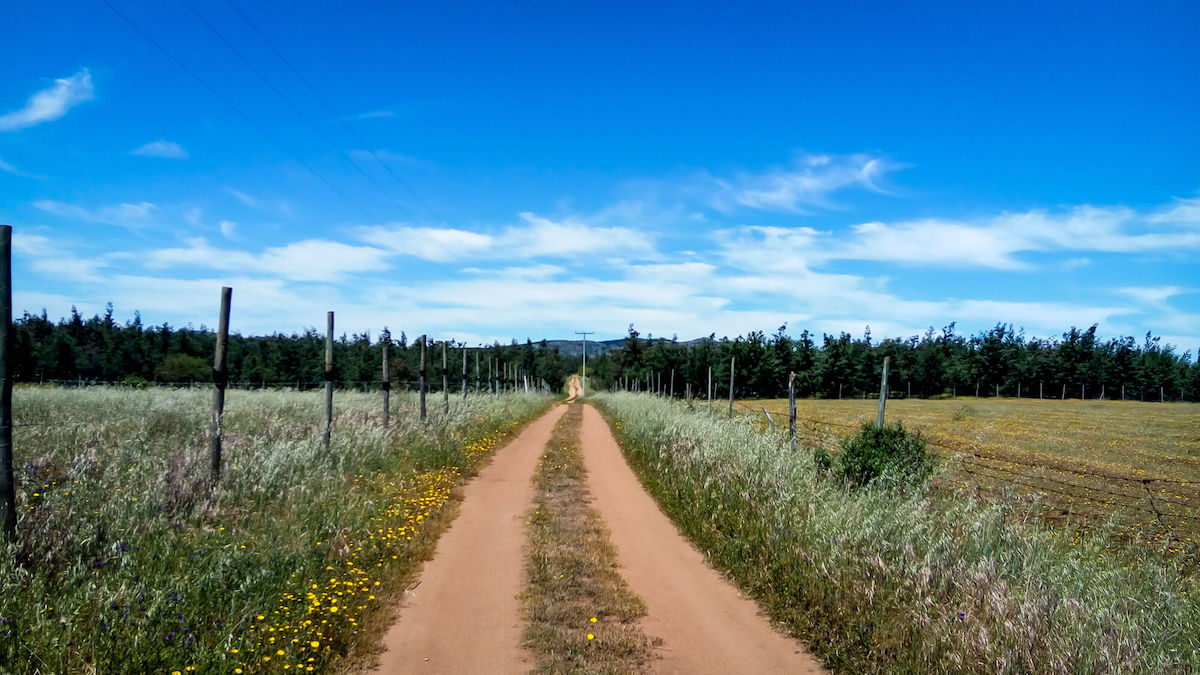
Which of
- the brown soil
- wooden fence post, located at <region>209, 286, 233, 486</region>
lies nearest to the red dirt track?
wooden fence post, located at <region>209, 286, 233, 486</region>

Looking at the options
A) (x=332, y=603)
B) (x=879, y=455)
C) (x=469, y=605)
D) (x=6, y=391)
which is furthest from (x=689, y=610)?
(x=879, y=455)

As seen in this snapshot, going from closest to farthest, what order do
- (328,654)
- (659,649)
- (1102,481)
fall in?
(328,654) → (659,649) → (1102,481)

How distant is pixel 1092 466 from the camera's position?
15.8m

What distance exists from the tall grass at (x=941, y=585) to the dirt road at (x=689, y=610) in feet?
0.73

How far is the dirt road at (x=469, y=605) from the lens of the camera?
15.5ft

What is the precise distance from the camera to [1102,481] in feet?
42.3

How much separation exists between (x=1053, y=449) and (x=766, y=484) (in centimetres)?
1617

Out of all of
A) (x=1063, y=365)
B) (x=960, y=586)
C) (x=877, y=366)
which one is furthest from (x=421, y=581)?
(x=1063, y=365)

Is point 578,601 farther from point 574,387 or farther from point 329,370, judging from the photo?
point 574,387

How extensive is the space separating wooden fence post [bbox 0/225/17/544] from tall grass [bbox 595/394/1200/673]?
600 cm

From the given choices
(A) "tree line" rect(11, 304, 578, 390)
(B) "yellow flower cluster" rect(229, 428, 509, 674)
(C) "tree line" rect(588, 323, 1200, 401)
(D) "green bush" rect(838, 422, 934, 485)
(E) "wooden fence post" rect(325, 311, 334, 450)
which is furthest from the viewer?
(C) "tree line" rect(588, 323, 1200, 401)

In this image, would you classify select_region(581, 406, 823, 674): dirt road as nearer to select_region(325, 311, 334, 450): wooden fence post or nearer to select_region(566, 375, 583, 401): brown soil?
select_region(325, 311, 334, 450): wooden fence post

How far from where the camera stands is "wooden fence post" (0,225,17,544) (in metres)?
4.91

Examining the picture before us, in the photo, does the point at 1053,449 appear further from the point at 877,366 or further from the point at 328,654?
the point at 877,366
